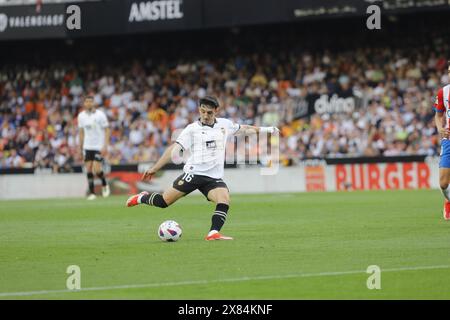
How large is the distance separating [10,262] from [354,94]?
77.0 feet

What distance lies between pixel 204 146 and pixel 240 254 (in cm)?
250

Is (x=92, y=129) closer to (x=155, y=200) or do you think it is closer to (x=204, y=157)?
(x=155, y=200)

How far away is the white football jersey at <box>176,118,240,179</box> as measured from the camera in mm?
13602

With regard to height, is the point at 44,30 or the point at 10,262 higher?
the point at 44,30

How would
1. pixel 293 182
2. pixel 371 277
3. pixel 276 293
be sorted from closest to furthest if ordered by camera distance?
1. pixel 276 293
2. pixel 371 277
3. pixel 293 182

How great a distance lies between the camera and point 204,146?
13.6m

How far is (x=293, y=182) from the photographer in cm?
3038

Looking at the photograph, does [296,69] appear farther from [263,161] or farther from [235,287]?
[235,287]

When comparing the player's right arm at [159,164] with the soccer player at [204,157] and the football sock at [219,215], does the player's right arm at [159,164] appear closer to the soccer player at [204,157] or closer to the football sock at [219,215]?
the soccer player at [204,157]

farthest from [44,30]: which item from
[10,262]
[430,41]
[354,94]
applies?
[10,262]

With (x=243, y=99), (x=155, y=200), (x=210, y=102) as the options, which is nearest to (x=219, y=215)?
(x=155, y=200)

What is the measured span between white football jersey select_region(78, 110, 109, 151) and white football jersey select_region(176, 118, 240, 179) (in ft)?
38.5

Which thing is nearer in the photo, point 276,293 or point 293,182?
point 276,293

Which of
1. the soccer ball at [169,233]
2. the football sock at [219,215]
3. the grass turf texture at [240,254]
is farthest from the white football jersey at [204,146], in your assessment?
the grass turf texture at [240,254]
